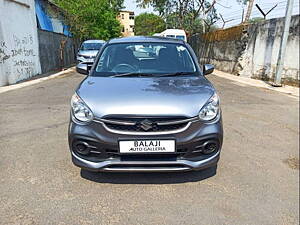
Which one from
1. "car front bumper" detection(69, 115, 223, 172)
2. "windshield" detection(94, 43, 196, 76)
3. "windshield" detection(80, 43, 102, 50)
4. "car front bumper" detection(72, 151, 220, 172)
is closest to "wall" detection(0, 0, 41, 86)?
"windshield" detection(80, 43, 102, 50)

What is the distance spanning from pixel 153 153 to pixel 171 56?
177 cm

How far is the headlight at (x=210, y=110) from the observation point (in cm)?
264

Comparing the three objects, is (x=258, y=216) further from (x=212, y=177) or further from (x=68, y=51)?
(x=68, y=51)

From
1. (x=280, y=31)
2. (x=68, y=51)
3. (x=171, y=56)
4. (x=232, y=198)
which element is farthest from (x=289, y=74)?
(x=68, y=51)

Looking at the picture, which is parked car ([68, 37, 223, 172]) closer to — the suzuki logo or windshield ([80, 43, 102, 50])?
the suzuki logo

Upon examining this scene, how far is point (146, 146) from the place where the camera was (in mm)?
2512

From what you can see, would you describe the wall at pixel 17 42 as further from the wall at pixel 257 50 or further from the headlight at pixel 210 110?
the wall at pixel 257 50

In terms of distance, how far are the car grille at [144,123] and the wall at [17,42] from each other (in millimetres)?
8529

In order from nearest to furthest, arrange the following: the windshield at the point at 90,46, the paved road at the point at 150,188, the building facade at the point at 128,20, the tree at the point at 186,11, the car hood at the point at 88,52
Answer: the paved road at the point at 150,188
the car hood at the point at 88,52
the windshield at the point at 90,46
the tree at the point at 186,11
the building facade at the point at 128,20

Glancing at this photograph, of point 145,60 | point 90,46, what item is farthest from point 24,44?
point 145,60

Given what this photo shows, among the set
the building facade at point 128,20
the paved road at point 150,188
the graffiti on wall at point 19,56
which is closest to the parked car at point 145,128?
the paved road at point 150,188

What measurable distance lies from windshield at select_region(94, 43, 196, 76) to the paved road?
1325mm

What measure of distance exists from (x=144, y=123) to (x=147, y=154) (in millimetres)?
309

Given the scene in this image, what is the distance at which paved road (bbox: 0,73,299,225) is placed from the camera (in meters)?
2.42
